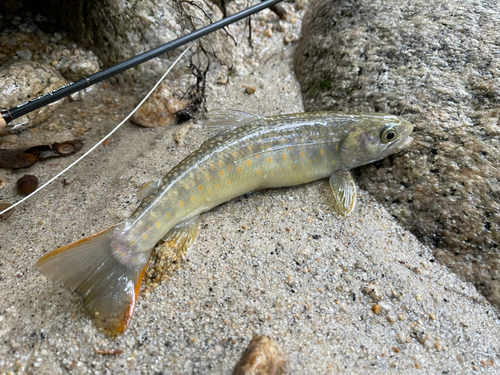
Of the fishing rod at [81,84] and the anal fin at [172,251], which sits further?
the anal fin at [172,251]

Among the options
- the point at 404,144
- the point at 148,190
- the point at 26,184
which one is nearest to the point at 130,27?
the point at 26,184

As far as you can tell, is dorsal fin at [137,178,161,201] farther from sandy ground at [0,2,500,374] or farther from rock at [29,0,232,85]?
rock at [29,0,232,85]

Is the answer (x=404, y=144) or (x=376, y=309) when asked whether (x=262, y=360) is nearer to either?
(x=376, y=309)

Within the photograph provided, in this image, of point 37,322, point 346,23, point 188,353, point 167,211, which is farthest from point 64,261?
point 346,23

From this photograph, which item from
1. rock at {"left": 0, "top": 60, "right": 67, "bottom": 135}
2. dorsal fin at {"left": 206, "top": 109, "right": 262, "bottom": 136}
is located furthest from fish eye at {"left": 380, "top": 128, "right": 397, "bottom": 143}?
rock at {"left": 0, "top": 60, "right": 67, "bottom": 135}

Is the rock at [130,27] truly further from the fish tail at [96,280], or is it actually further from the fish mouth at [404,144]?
the fish tail at [96,280]

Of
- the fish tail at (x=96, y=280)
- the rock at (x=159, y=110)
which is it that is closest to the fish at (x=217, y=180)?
the fish tail at (x=96, y=280)
